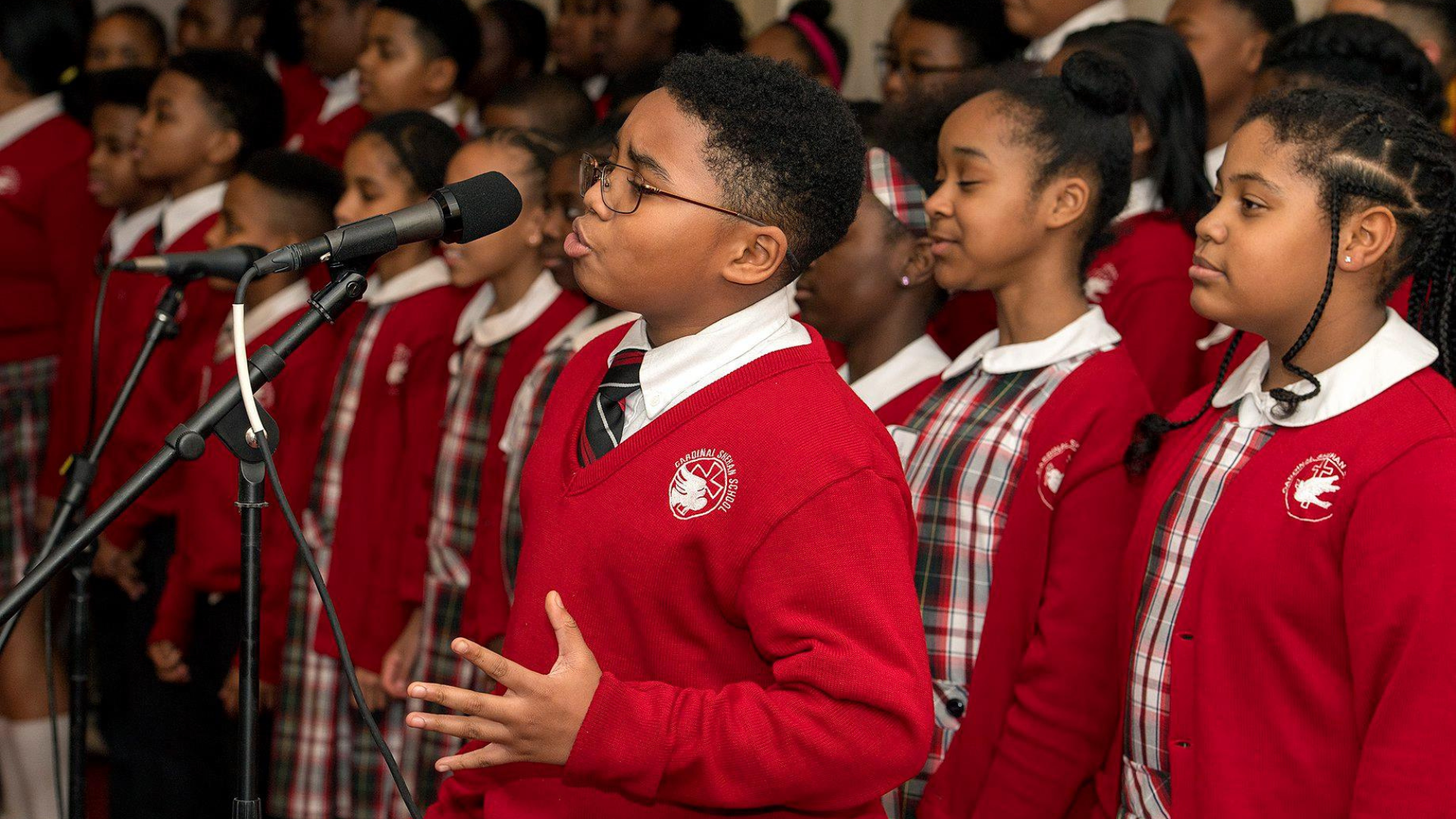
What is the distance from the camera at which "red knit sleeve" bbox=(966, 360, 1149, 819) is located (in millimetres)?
1727

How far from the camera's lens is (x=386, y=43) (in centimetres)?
385

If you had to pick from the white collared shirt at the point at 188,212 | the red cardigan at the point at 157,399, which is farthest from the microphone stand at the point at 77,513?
the white collared shirt at the point at 188,212


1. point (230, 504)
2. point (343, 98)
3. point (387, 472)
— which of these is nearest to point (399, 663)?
point (387, 472)

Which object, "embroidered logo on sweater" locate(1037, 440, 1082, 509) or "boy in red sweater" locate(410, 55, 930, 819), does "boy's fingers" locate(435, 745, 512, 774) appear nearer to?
"boy in red sweater" locate(410, 55, 930, 819)

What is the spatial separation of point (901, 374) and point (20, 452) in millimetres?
2703

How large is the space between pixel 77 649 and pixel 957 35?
229 cm

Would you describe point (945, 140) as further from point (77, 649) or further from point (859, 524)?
point (77, 649)

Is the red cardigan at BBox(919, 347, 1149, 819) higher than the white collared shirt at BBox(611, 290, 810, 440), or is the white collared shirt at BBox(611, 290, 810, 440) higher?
the white collared shirt at BBox(611, 290, 810, 440)

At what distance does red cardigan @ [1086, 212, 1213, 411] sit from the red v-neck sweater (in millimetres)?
953

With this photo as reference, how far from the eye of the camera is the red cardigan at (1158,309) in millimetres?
2211

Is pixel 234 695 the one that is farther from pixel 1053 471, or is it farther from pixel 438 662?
pixel 1053 471

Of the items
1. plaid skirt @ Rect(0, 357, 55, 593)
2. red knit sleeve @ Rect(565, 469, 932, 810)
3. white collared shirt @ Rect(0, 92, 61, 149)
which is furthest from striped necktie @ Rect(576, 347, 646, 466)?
white collared shirt @ Rect(0, 92, 61, 149)

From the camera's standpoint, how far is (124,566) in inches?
129

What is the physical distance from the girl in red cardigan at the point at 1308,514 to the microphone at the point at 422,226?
0.79m
